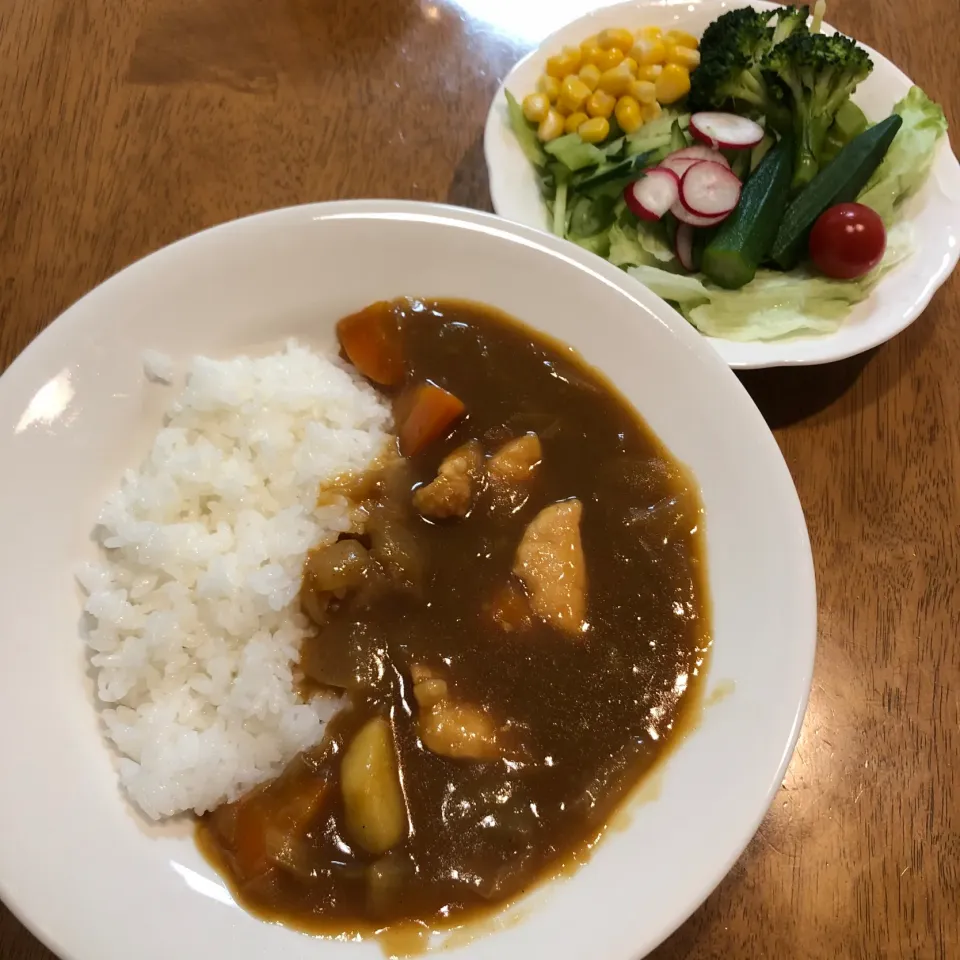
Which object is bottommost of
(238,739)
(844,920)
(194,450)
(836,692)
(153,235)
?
(844,920)

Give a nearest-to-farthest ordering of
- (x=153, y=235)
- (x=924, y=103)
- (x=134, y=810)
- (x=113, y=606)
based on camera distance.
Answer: (x=134, y=810) → (x=113, y=606) → (x=153, y=235) → (x=924, y=103)

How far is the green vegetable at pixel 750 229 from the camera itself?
2.93m

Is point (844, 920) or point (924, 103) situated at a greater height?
point (924, 103)

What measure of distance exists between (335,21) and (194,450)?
7.07ft

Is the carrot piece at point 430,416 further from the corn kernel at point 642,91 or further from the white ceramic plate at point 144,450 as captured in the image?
the corn kernel at point 642,91

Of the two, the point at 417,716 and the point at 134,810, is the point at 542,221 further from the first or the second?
the point at 134,810

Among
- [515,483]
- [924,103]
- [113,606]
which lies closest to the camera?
[113,606]

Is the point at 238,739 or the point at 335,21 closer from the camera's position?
the point at 238,739

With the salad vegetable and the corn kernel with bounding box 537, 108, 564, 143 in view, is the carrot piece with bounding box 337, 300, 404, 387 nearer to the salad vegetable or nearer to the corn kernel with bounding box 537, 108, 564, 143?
the salad vegetable

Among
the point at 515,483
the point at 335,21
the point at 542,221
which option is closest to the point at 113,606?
the point at 515,483

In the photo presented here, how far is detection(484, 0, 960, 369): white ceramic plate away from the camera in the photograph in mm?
2719

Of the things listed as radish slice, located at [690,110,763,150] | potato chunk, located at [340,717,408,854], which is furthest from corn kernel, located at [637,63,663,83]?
potato chunk, located at [340,717,408,854]

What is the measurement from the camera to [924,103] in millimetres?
3123

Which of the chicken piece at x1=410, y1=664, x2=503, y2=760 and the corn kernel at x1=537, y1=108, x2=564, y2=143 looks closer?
the chicken piece at x1=410, y1=664, x2=503, y2=760
